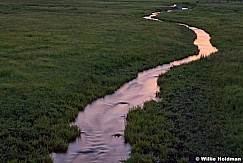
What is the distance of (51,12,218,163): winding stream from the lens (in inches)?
519

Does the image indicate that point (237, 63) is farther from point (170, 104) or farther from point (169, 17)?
point (169, 17)

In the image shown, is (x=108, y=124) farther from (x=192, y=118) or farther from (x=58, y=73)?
(x=58, y=73)

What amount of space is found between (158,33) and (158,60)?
49.0 ft

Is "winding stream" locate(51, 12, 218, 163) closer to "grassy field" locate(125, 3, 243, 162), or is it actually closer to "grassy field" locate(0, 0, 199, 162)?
"grassy field" locate(0, 0, 199, 162)

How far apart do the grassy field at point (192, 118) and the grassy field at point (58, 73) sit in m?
3.01

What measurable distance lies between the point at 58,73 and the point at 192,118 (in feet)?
34.6

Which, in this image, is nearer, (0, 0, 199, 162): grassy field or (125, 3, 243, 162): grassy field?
(125, 3, 243, 162): grassy field

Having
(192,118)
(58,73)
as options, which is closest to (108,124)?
(192,118)

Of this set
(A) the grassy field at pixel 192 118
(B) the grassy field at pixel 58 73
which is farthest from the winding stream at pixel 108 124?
(A) the grassy field at pixel 192 118

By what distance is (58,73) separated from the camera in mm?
23297

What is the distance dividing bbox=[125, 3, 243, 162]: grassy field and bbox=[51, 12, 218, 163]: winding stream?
59cm

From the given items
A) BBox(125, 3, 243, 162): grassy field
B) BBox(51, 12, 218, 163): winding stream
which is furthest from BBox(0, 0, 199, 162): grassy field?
BBox(125, 3, 243, 162): grassy field

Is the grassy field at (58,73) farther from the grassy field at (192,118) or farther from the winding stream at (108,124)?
the grassy field at (192,118)

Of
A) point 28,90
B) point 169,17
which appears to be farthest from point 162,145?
point 169,17
